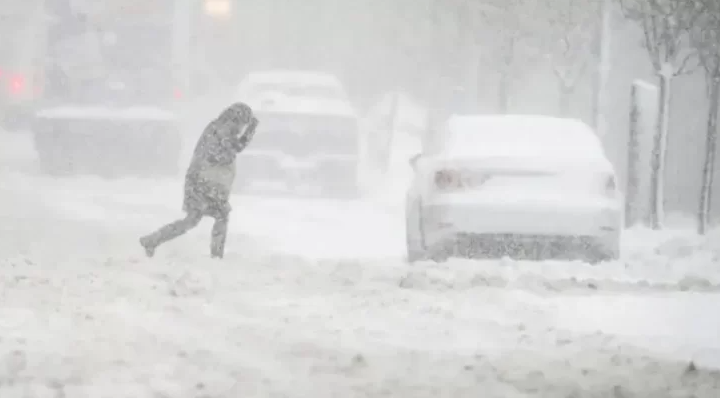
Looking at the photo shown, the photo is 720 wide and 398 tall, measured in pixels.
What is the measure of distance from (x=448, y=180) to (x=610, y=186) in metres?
1.27

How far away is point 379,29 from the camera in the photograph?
41312 mm

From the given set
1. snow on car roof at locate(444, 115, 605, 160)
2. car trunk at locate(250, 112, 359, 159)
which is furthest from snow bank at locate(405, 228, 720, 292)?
car trunk at locate(250, 112, 359, 159)

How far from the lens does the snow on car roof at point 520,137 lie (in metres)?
10.6

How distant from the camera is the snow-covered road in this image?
628 cm

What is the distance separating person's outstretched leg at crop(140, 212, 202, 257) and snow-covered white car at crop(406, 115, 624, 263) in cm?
188

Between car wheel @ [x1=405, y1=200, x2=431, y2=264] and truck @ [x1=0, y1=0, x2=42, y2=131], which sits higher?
truck @ [x1=0, y1=0, x2=42, y2=131]

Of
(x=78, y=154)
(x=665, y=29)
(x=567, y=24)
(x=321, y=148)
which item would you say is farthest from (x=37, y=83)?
→ (x=665, y=29)

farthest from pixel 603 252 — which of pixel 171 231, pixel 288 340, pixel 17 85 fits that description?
pixel 17 85

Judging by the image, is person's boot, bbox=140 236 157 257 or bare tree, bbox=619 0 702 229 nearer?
person's boot, bbox=140 236 157 257

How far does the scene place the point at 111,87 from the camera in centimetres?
1992

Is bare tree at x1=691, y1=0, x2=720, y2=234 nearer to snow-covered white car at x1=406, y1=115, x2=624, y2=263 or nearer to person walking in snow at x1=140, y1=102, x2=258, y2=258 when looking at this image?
snow-covered white car at x1=406, y1=115, x2=624, y2=263

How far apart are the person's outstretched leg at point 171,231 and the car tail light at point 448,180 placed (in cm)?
202


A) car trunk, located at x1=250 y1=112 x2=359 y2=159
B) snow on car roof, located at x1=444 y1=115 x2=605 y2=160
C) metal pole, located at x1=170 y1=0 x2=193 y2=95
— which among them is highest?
metal pole, located at x1=170 y1=0 x2=193 y2=95

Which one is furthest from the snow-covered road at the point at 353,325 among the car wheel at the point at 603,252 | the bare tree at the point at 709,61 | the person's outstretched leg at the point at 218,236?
the bare tree at the point at 709,61
